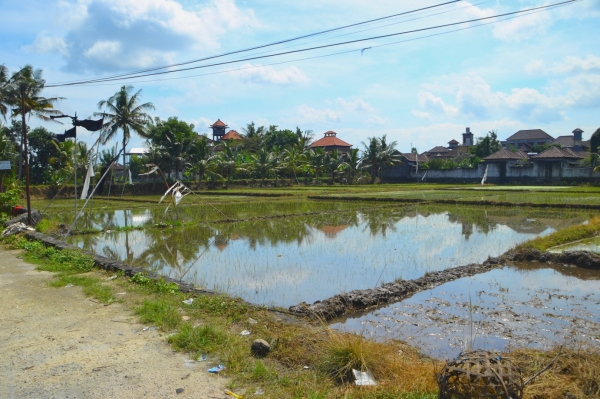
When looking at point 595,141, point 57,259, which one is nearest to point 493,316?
point 57,259

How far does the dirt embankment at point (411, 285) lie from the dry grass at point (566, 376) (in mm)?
2428

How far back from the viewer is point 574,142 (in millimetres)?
70750

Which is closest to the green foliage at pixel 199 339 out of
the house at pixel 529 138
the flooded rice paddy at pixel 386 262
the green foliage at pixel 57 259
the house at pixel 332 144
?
the flooded rice paddy at pixel 386 262

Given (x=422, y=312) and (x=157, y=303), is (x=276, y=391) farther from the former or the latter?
(x=422, y=312)

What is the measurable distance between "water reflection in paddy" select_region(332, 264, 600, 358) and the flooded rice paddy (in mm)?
14

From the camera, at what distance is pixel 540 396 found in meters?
3.52

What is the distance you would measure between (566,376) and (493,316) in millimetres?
2932

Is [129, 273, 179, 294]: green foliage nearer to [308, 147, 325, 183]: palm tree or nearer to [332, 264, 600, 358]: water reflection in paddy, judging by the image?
[332, 264, 600, 358]: water reflection in paddy

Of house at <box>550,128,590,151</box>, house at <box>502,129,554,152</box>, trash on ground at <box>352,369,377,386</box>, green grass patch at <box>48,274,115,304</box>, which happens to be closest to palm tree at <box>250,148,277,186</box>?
green grass patch at <box>48,274,115,304</box>

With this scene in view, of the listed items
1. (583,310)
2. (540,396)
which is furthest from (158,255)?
(540,396)

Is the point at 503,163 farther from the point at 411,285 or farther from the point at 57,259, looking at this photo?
the point at 57,259

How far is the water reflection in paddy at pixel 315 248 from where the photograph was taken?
28.7 feet

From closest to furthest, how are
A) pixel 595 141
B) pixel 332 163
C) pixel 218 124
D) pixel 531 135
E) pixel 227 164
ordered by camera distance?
pixel 227 164
pixel 595 141
pixel 332 163
pixel 218 124
pixel 531 135

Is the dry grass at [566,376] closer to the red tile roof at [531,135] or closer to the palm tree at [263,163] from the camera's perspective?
the palm tree at [263,163]
